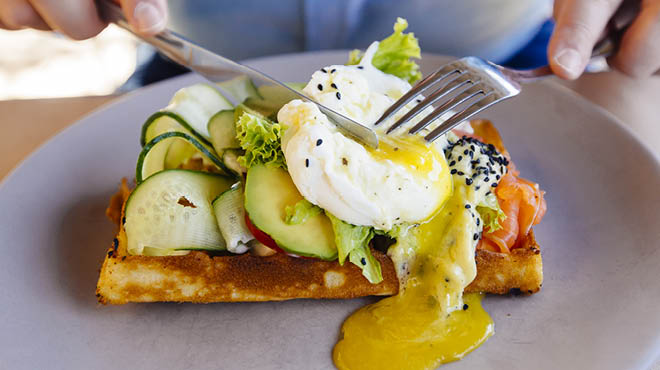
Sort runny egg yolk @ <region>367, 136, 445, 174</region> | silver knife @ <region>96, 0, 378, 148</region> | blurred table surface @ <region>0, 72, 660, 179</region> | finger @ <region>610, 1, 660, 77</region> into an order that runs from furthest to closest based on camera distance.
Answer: blurred table surface @ <region>0, 72, 660, 179</region> → finger @ <region>610, 1, 660, 77</region> → silver knife @ <region>96, 0, 378, 148</region> → runny egg yolk @ <region>367, 136, 445, 174</region>

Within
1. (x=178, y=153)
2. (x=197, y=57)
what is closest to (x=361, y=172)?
(x=197, y=57)

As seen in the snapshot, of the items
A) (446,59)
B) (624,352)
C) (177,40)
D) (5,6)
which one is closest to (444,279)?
(624,352)

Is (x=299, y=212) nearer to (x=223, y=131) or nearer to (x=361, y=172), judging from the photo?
(x=361, y=172)

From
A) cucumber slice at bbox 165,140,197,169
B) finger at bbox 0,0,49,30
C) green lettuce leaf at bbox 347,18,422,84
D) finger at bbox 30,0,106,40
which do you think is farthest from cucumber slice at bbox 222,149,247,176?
finger at bbox 0,0,49,30

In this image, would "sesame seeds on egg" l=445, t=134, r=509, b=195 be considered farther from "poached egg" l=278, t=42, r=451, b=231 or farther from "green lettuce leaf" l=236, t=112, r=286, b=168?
"green lettuce leaf" l=236, t=112, r=286, b=168

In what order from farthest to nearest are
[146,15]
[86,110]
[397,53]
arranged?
Answer: [86,110], [397,53], [146,15]

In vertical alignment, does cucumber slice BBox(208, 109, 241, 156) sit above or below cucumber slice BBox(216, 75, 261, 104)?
below
